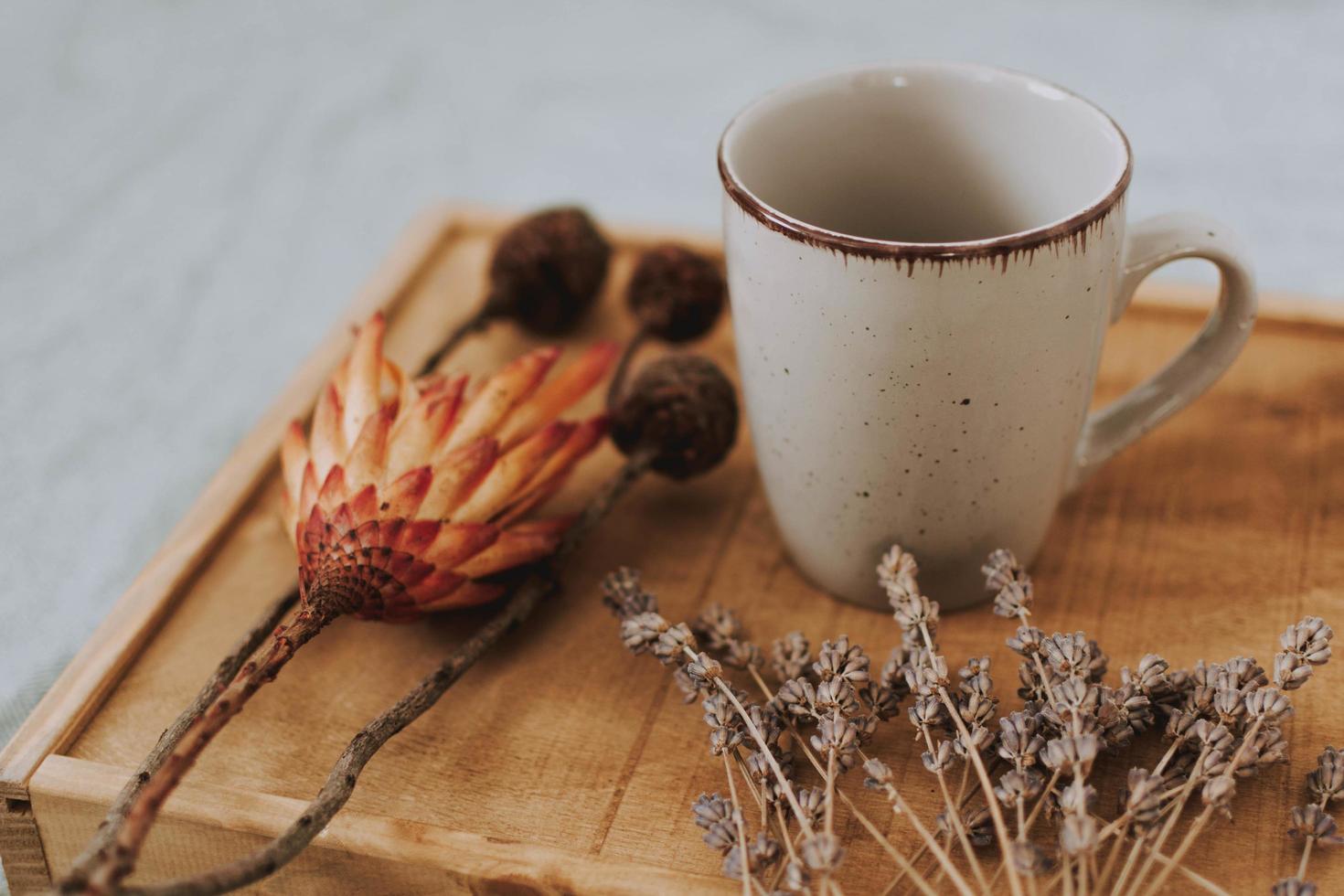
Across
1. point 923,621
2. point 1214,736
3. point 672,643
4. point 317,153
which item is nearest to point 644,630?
point 672,643

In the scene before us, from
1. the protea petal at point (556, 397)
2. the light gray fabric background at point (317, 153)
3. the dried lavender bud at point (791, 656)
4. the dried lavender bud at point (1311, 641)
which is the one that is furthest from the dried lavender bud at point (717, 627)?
the light gray fabric background at point (317, 153)

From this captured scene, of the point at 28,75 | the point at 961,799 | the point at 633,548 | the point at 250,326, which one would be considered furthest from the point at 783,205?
the point at 28,75

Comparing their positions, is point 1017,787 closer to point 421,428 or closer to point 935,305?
point 935,305

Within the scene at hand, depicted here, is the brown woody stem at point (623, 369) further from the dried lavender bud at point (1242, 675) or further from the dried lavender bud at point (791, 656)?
the dried lavender bud at point (1242, 675)

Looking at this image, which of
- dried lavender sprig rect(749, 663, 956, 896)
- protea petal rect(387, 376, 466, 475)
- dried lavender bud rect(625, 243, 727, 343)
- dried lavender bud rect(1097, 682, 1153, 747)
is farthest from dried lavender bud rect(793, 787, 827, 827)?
dried lavender bud rect(625, 243, 727, 343)

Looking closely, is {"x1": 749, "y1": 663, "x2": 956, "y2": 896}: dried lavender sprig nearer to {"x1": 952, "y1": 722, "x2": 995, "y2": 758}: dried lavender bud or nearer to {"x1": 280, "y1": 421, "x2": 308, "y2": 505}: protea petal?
{"x1": 952, "y1": 722, "x2": 995, "y2": 758}: dried lavender bud

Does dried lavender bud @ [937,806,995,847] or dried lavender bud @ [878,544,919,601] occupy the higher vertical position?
dried lavender bud @ [878,544,919,601]
